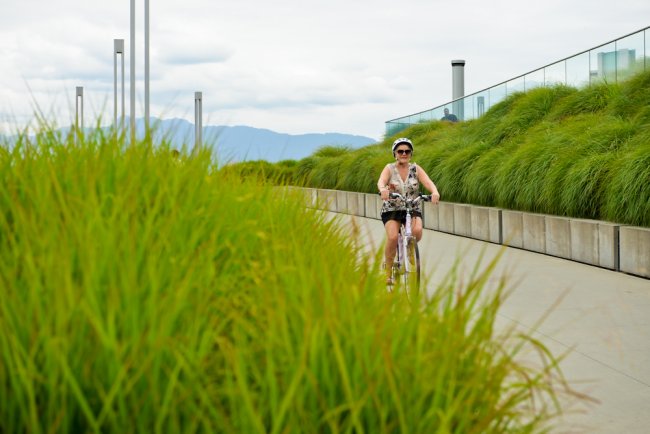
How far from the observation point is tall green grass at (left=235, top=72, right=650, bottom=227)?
43.8 ft

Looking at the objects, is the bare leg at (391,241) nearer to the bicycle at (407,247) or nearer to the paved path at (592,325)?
the bicycle at (407,247)

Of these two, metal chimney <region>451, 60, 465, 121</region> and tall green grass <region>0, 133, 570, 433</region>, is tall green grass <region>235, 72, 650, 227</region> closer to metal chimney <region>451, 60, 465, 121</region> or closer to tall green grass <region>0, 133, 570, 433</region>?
tall green grass <region>0, 133, 570, 433</region>

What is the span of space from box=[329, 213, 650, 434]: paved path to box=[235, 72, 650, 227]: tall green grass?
3.97 feet

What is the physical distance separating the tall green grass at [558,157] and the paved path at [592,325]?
121cm

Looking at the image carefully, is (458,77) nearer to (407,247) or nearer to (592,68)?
(592,68)

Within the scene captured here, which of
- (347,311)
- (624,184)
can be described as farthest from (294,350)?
(624,184)

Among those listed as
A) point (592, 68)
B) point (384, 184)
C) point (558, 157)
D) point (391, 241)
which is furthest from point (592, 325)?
point (592, 68)

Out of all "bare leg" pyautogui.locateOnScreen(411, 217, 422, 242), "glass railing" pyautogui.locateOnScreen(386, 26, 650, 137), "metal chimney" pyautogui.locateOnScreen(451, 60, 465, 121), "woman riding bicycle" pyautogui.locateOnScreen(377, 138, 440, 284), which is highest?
"metal chimney" pyautogui.locateOnScreen(451, 60, 465, 121)

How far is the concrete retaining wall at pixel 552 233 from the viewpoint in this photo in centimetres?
1208

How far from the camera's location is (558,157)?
52.1 feet

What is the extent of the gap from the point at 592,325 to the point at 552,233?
633 centimetres

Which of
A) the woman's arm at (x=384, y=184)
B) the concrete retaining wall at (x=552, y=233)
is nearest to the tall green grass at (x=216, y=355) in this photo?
the concrete retaining wall at (x=552, y=233)

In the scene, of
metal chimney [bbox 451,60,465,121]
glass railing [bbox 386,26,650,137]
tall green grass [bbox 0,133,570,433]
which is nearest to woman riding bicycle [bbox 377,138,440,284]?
tall green grass [bbox 0,133,570,433]

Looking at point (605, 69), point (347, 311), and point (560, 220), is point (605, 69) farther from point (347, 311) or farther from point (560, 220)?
point (347, 311)
